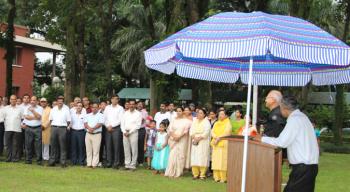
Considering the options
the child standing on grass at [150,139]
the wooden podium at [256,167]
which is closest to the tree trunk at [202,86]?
the child standing on grass at [150,139]

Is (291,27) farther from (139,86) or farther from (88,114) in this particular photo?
(139,86)

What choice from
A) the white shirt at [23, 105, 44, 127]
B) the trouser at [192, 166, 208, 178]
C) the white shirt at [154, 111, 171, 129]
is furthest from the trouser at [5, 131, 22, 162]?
the trouser at [192, 166, 208, 178]

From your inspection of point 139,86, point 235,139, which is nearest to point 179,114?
point 235,139

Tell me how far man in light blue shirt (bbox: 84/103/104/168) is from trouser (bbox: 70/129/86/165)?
0.26m

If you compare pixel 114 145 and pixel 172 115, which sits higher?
pixel 172 115

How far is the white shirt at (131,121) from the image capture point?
14688mm

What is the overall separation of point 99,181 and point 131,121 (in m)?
2.72

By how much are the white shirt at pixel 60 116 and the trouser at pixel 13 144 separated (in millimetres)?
1406

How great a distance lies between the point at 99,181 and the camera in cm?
1232

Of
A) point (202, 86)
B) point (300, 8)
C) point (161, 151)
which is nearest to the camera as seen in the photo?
point (161, 151)

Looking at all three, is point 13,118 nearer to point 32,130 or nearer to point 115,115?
point 32,130

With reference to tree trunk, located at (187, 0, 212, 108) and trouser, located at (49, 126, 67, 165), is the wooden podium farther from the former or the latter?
tree trunk, located at (187, 0, 212, 108)

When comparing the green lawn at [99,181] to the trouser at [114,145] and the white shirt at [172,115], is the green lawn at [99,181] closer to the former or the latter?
the trouser at [114,145]

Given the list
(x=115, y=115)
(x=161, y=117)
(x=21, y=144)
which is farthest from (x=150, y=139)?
(x=21, y=144)
